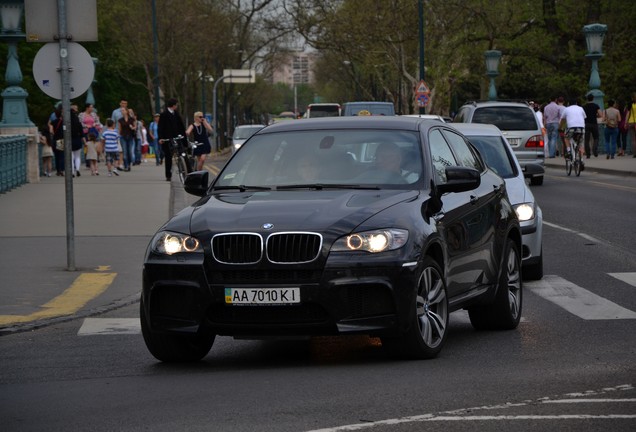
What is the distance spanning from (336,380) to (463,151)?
10.2 feet

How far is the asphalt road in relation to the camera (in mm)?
6598

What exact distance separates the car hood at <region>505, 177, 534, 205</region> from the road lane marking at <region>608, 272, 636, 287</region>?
1082 mm

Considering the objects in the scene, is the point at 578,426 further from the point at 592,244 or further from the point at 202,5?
the point at 202,5

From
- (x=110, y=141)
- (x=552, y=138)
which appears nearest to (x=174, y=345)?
(x=110, y=141)

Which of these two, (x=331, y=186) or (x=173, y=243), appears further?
(x=331, y=186)

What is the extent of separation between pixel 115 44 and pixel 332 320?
83.0m

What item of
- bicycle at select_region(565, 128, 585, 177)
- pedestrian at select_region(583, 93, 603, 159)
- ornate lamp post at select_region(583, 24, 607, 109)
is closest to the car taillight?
bicycle at select_region(565, 128, 585, 177)

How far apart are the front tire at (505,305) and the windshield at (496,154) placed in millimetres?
4349

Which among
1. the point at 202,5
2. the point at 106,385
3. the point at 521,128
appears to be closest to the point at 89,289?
the point at 106,385

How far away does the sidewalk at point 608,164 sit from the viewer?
1406 inches

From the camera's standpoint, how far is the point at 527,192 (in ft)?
46.2

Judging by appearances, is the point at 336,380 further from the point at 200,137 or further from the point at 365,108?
the point at 365,108

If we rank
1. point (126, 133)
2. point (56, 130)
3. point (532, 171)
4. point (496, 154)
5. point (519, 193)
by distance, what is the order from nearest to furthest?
1. point (519, 193)
2. point (496, 154)
3. point (532, 171)
4. point (56, 130)
5. point (126, 133)

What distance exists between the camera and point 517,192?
14023 millimetres
